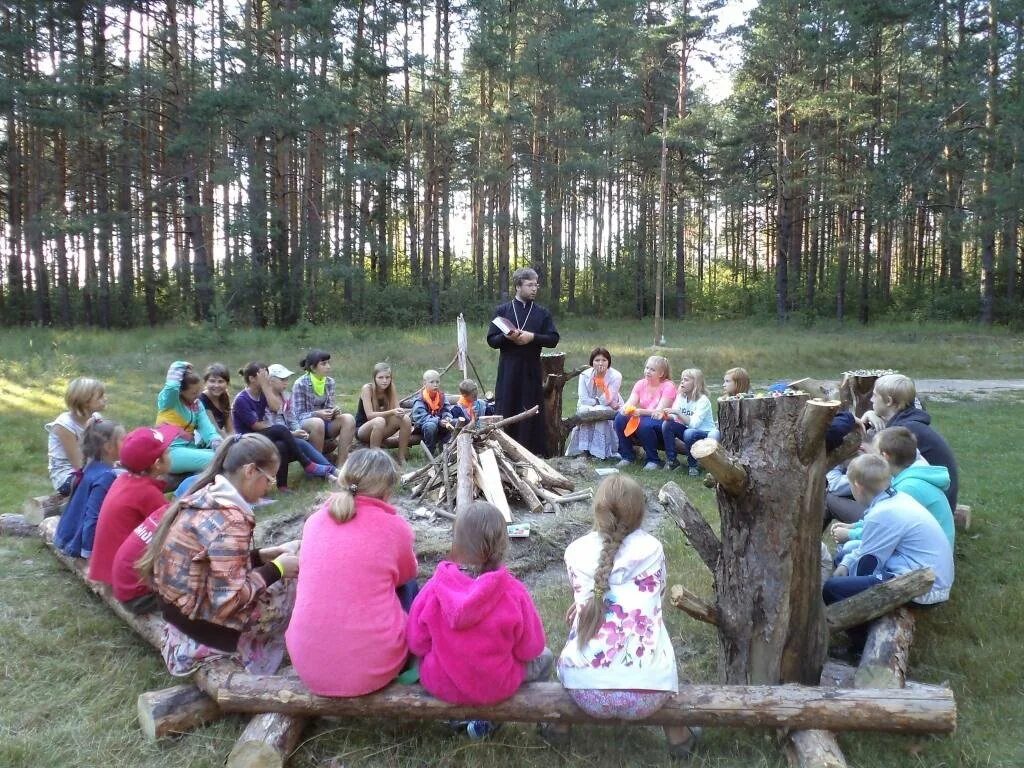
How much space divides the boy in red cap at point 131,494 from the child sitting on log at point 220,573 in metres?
0.61

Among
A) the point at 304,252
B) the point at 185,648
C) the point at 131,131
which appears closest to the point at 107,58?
the point at 131,131

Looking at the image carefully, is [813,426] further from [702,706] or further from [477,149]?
[477,149]

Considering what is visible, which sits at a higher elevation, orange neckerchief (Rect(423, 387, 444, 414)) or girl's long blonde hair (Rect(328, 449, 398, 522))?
girl's long blonde hair (Rect(328, 449, 398, 522))

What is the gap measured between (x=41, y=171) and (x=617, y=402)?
23.8 metres

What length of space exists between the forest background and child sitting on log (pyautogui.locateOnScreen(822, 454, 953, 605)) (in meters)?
16.3

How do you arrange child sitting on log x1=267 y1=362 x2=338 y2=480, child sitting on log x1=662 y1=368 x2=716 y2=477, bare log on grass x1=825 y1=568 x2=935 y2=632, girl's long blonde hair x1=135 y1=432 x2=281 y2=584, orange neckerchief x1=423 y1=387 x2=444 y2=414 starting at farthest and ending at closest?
orange neckerchief x1=423 y1=387 x2=444 y2=414 → child sitting on log x1=662 y1=368 x2=716 y2=477 → child sitting on log x1=267 y1=362 x2=338 y2=480 → bare log on grass x1=825 y1=568 x2=935 y2=632 → girl's long blonde hair x1=135 y1=432 x2=281 y2=584

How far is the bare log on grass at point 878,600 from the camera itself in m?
3.29

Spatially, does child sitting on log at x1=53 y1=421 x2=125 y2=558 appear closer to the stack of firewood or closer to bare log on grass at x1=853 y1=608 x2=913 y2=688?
the stack of firewood

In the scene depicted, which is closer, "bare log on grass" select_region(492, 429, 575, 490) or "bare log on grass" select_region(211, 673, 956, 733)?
"bare log on grass" select_region(211, 673, 956, 733)

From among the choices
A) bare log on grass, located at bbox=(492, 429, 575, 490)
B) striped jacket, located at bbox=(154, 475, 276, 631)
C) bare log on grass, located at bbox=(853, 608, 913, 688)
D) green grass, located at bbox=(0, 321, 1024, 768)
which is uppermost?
striped jacket, located at bbox=(154, 475, 276, 631)

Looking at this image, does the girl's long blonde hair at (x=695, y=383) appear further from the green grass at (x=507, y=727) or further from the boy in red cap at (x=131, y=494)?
the boy in red cap at (x=131, y=494)

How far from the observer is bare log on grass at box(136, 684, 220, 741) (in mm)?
2859

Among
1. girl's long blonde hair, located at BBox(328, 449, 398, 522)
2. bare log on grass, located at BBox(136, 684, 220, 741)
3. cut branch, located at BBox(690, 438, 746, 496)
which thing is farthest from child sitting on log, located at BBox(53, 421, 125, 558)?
cut branch, located at BBox(690, 438, 746, 496)

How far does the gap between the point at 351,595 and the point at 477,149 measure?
28.0 m
